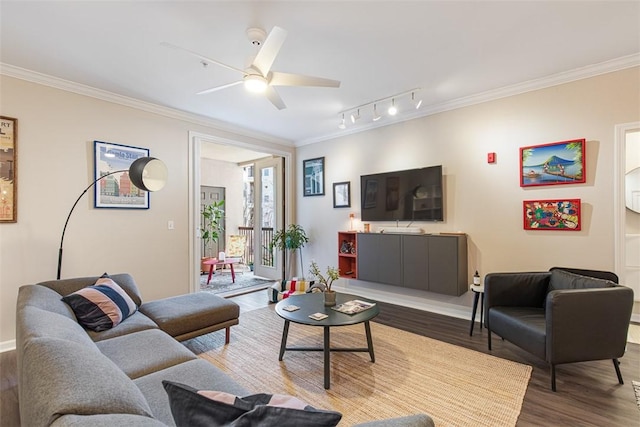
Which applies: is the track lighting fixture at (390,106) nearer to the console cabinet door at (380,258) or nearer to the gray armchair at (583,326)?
the console cabinet door at (380,258)

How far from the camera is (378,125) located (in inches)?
181

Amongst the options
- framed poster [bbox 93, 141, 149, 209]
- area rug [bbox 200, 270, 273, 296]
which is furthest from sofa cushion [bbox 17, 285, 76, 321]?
area rug [bbox 200, 270, 273, 296]

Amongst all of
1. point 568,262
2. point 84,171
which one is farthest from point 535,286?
point 84,171

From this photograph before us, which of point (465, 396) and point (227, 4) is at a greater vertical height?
point (227, 4)

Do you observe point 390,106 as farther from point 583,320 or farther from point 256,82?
point 583,320

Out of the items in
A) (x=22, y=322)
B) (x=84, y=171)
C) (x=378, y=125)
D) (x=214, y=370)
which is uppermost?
(x=378, y=125)

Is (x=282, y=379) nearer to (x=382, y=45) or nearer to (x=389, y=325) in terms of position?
(x=389, y=325)

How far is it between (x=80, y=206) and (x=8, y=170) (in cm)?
66

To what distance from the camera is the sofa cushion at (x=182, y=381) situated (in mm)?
1352

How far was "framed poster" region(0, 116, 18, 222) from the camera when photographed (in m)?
2.84

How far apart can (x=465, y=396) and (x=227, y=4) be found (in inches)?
128

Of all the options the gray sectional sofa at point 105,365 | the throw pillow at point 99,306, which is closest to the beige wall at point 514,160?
the gray sectional sofa at point 105,365

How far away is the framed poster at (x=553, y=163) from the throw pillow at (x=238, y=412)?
3.60 metres

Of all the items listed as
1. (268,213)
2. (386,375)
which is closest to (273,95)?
(386,375)
